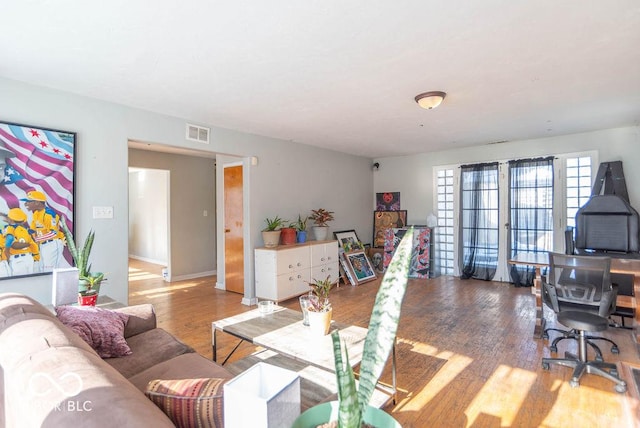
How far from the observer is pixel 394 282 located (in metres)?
0.75

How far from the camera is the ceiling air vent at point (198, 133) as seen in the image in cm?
389

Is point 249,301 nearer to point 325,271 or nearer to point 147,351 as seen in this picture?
point 325,271

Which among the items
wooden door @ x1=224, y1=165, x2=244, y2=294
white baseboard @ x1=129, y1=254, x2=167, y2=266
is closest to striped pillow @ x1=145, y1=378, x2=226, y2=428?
wooden door @ x1=224, y1=165, x2=244, y2=294

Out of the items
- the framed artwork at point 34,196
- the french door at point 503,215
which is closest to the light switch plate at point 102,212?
the framed artwork at point 34,196

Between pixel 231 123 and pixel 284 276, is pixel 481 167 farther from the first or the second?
pixel 231 123

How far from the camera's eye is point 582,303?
102 inches

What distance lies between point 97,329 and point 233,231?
3.32 metres

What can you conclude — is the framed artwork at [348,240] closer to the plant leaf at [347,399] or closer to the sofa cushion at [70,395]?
the sofa cushion at [70,395]

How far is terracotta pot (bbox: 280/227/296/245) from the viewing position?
15.9ft

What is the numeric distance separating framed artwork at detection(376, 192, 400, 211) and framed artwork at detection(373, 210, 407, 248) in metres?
0.09

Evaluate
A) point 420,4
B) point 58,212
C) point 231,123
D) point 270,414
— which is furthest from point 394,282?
point 231,123

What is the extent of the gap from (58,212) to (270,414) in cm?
307

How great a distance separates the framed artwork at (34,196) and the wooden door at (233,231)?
7.35ft

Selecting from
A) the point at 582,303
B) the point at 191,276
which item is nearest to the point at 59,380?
the point at 582,303
